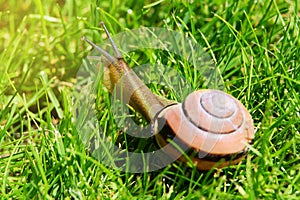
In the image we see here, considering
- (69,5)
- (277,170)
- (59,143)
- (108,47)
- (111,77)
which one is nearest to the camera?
(277,170)

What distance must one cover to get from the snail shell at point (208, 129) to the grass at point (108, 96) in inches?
1.9

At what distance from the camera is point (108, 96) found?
5.28ft

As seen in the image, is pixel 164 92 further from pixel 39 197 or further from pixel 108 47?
pixel 39 197

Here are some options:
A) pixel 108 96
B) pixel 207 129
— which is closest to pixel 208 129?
pixel 207 129

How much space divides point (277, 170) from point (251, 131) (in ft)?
0.45

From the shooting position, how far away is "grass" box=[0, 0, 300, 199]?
1404 mm

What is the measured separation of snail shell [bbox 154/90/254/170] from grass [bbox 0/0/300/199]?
48 mm

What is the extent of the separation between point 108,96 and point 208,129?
1.16ft

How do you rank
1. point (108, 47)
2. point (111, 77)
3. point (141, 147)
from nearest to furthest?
1. point (141, 147)
2. point (111, 77)
3. point (108, 47)

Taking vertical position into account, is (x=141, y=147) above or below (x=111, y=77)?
below

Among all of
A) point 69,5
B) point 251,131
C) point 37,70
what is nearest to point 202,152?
point 251,131

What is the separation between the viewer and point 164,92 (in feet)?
5.68

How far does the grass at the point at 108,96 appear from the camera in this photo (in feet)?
4.61

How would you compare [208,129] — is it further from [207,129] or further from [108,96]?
[108,96]
